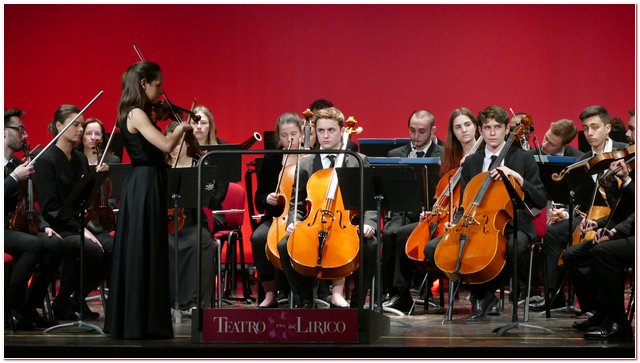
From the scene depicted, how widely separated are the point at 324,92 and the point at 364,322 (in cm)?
411

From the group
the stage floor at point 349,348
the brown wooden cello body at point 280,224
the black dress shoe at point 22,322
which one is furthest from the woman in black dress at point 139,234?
the brown wooden cello body at point 280,224

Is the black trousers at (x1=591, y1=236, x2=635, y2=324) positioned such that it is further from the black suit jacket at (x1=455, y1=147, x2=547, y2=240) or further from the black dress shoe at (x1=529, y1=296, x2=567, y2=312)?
the black dress shoe at (x1=529, y1=296, x2=567, y2=312)

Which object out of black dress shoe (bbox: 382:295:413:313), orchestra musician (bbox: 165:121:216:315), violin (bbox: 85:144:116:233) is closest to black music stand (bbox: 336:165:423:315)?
black dress shoe (bbox: 382:295:413:313)

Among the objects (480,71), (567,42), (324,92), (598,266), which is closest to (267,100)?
(324,92)

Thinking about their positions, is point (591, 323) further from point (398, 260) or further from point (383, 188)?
point (398, 260)

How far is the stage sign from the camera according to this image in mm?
4074

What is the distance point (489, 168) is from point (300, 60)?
315 centimetres

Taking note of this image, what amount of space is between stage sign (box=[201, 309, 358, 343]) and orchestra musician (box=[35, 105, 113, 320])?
1.34 metres

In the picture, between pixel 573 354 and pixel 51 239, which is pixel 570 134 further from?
pixel 51 239

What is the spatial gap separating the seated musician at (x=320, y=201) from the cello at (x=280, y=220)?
37mm

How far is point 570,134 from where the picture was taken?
21.9ft

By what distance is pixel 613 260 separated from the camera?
4434mm

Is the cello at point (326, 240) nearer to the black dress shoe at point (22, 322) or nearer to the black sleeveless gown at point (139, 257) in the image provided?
the black sleeveless gown at point (139, 257)

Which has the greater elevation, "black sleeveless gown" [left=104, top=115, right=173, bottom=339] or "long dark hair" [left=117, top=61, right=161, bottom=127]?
"long dark hair" [left=117, top=61, right=161, bottom=127]
